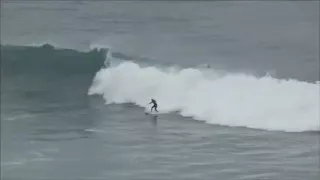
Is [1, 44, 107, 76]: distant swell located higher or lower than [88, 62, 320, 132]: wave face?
higher

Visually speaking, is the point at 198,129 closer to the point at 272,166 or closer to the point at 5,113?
the point at 272,166

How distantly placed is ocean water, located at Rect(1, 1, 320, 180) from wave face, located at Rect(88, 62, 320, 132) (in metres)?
0.03

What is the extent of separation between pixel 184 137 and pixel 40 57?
36.2 ft

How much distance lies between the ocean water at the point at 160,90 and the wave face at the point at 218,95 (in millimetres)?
35

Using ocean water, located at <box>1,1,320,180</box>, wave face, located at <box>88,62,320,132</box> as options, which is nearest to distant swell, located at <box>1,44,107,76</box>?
ocean water, located at <box>1,1,320,180</box>

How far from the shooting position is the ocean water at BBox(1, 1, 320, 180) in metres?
19.8

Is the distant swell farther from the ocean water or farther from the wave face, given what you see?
the wave face

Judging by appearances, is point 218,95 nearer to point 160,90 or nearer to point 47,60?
point 160,90

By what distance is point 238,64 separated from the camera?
32.4 meters

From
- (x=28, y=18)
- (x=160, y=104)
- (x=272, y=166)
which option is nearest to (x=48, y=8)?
(x=28, y=18)

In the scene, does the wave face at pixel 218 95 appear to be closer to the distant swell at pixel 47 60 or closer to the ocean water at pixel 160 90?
the ocean water at pixel 160 90

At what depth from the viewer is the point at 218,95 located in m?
26.5

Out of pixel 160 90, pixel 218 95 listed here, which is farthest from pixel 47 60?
pixel 218 95

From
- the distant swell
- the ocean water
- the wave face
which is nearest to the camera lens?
the ocean water
